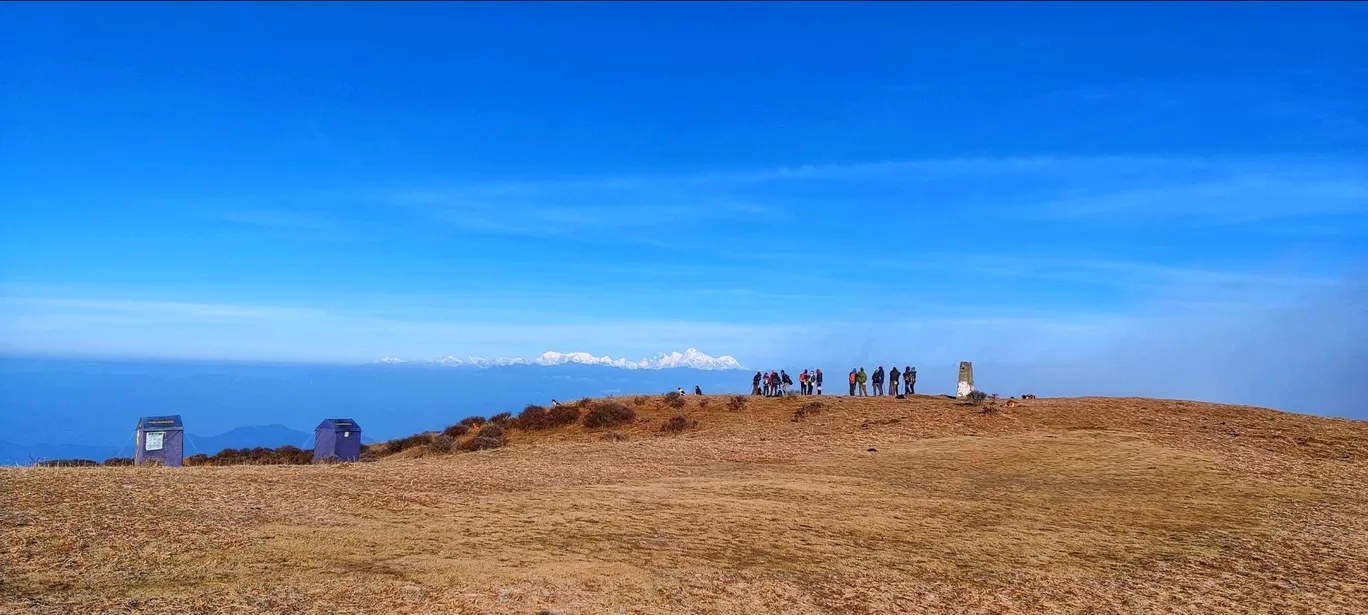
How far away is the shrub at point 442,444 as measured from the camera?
105 feet

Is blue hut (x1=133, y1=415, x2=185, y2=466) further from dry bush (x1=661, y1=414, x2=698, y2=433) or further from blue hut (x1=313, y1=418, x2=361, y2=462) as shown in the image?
dry bush (x1=661, y1=414, x2=698, y2=433)

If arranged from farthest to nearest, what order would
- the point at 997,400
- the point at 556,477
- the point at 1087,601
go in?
the point at 997,400 < the point at 556,477 < the point at 1087,601

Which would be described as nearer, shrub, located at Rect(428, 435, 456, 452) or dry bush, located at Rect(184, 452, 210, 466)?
dry bush, located at Rect(184, 452, 210, 466)

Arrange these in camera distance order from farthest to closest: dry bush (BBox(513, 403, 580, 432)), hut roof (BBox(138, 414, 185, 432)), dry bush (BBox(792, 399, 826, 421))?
dry bush (BBox(513, 403, 580, 432)) → dry bush (BBox(792, 399, 826, 421)) → hut roof (BBox(138, 414, 185, 432))

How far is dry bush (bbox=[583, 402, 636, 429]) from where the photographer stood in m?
35.7

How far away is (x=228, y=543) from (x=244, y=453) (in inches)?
1107

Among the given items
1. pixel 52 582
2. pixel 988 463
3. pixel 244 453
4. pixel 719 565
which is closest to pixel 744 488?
pixel 719 565

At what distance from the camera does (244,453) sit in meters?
35.8

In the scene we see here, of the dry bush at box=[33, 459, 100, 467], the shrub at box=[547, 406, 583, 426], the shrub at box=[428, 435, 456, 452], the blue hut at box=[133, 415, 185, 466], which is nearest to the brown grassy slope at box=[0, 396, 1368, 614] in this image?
the dry bush at box=[33, 459, 100, 467]

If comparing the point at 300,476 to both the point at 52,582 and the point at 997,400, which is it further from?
the point at 997,400

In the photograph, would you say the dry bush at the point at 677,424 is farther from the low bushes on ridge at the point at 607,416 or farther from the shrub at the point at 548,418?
the shrub at the point at 548,418

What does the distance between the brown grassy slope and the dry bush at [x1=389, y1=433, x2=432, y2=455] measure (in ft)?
45.9

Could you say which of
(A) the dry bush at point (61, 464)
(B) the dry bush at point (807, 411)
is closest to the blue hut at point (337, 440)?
(A) the dry bush at point (61, 464)

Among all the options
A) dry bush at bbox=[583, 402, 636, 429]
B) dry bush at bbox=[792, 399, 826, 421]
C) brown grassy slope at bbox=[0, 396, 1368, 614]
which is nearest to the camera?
brown grassy slope at bbox=[0, 396, 1368, 614]
